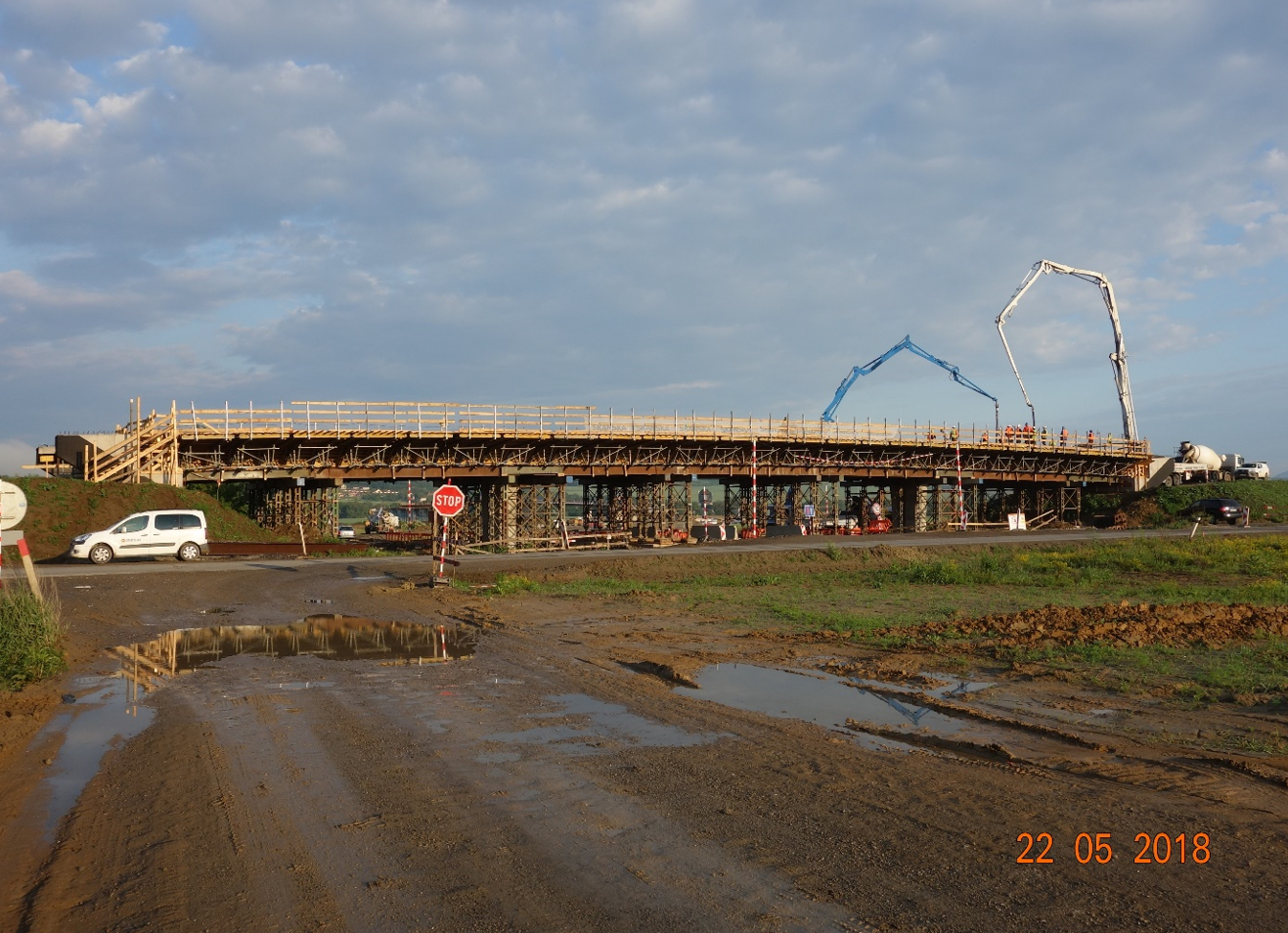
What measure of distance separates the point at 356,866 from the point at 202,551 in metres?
30.4

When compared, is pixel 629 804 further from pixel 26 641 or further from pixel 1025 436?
pixel 1025 436

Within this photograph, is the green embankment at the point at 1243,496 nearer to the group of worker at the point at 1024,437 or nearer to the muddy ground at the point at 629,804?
the group of worker at the point at 1024,437

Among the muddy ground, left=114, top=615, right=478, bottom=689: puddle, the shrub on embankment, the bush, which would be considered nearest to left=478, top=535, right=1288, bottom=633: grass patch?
left=114, top=615, right=478, bottom=689: puddle

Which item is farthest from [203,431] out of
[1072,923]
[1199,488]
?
[1199,488]

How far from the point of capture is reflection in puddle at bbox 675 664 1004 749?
9.34 metres

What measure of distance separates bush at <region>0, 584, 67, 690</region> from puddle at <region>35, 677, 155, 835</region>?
532 mm

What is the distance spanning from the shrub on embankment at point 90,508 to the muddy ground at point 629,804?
27.0 m

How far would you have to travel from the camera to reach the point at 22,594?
42.1ft

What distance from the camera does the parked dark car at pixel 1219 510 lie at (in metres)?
54.9

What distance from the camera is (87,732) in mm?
9109

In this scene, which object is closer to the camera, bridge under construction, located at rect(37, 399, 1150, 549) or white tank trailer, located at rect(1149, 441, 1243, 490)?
bridge under construction, located at rect(37, 399, 1150, 549)

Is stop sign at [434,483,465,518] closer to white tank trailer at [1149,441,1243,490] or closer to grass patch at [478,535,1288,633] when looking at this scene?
grass patch at [478,535,1288,633]

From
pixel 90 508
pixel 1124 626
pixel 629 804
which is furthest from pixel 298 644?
pixel 90 508
